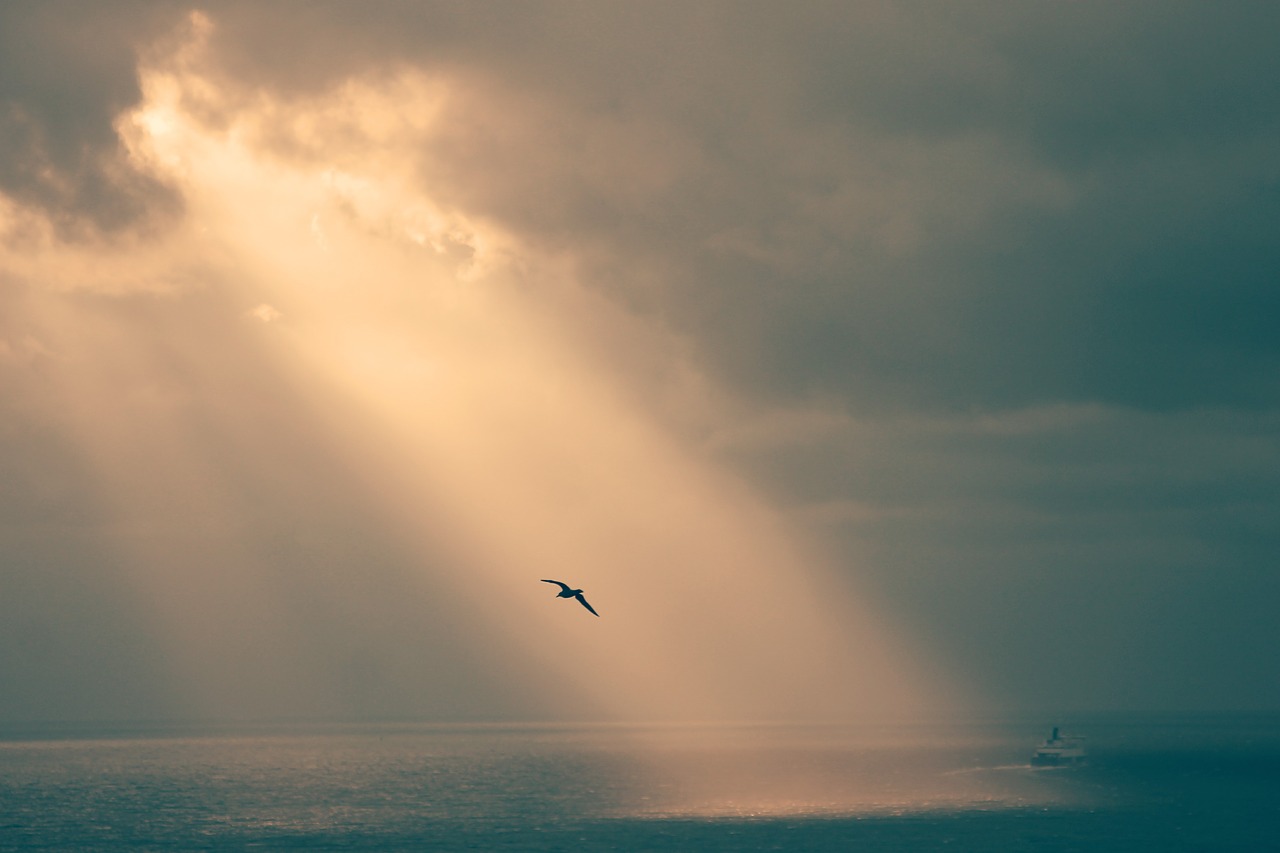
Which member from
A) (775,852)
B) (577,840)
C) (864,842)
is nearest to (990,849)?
(864,842)

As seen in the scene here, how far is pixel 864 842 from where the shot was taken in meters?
172

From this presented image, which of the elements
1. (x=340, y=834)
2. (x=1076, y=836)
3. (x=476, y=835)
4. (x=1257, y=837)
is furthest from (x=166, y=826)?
(x=1257, y=837)

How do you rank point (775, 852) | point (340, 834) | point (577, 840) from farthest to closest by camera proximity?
point (340, 834), point (577, 840), point (775, 852)

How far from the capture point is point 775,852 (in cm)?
16262

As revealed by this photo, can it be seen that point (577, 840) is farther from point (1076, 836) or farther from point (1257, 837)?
point (1257, 837)

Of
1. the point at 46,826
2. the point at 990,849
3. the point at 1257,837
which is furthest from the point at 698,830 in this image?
the point at 46,826

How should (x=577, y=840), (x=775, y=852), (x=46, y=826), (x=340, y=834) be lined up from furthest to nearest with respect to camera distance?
1. (x=46, y=826)
2. (x=340, y=834)
3. (x=577, y=840)
4. (x=775, y=852)

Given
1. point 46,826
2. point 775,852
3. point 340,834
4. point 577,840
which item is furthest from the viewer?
point 46,826

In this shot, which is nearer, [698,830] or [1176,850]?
[1176,850]

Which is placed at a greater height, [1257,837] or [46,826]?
[1257,837]

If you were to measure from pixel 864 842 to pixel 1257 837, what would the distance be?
58.9 metres

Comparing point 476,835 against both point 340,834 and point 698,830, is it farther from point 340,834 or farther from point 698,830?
point 698,830

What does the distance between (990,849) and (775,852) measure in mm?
29314

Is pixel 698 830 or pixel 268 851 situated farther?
pixel 698 830
